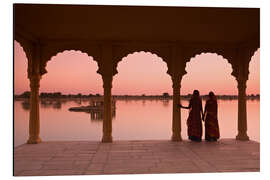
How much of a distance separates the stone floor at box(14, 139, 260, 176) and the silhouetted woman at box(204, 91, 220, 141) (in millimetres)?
317

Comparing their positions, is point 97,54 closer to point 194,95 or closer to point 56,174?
point 194,95

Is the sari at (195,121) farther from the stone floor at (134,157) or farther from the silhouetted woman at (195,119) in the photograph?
the stone floor at (134,157)

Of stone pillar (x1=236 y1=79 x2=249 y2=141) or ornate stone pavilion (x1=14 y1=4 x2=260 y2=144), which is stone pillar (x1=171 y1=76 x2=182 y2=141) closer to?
ornate stone pavilion (x1=14 y1=4 x2=260 y2=144)

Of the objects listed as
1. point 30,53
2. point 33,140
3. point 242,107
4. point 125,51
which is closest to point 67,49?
point 30,53

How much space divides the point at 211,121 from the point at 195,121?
521 millimetres

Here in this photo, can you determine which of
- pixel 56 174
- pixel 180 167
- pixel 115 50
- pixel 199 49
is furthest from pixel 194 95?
pixel 56 174

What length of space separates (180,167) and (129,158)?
1331mm

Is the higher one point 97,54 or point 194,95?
point 97,54

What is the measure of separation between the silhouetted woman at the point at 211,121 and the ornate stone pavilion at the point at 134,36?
96 centimetres

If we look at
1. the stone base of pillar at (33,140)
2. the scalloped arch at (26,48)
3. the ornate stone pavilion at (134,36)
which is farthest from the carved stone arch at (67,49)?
the stone base of pillar at (33,140)

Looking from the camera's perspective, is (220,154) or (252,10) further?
(220,154)

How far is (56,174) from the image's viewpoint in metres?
4.83

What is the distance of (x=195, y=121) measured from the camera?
326 inches

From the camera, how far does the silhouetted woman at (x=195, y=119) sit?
27.1 ft
